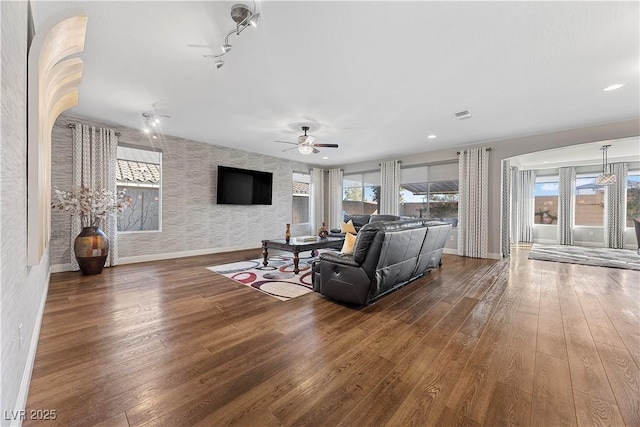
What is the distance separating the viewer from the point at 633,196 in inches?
287

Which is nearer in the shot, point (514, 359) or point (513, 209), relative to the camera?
point (514, 359)

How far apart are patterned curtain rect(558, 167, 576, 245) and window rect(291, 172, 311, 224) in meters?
8.16

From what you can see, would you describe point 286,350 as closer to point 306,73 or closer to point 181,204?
point 306,73

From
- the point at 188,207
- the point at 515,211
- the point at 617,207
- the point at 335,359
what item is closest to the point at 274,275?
the point at 335,359

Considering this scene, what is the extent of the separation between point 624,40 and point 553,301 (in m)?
2.73

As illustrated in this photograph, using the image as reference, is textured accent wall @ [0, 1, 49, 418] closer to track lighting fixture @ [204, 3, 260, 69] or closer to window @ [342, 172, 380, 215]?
track lighting fixture @ [204, 3, 260, 69]

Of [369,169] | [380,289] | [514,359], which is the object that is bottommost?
[514,359]

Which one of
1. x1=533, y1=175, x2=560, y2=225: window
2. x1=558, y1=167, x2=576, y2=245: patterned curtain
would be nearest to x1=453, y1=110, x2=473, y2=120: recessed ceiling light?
x1=558, y1=167, x2=576, y2=245: patterned curtain

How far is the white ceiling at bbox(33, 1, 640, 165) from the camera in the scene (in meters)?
2.05

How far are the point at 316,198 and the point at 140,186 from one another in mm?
5033

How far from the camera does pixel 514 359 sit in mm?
1860

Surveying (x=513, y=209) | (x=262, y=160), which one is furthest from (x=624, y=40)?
(x=513, y=209)

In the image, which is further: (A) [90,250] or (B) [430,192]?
(B) [430,192]

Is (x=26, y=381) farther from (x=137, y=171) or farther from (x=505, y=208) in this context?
(x=505, y=208)
